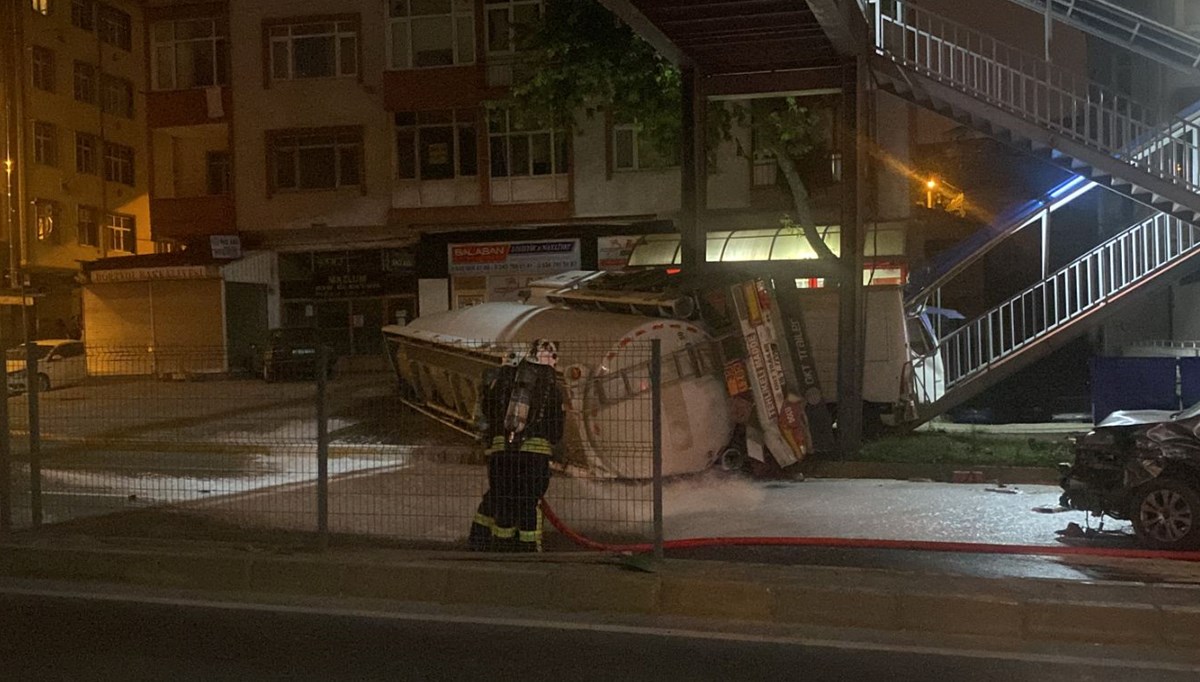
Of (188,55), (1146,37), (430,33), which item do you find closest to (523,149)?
(430,33)

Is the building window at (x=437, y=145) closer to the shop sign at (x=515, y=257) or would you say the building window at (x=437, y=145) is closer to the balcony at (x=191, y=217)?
the shop sign at (x=515, y=257)

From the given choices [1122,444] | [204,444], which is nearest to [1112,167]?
[1122,444]

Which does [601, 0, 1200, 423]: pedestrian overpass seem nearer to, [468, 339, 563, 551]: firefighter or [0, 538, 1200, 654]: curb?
[468, 339, 563, 551]: firefighter

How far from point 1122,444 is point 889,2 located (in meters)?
7.98

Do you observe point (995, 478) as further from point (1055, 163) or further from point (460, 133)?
point (460, 133)

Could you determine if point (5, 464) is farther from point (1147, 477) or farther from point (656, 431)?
point (1147, 477)

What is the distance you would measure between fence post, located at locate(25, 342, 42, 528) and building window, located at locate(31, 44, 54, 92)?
33397 mm

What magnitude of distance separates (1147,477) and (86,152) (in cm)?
4048

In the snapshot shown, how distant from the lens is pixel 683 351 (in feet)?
37.8

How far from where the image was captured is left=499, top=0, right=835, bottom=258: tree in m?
18.1

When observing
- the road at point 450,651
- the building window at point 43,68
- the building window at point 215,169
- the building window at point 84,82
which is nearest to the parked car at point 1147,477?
the road at point 450,651

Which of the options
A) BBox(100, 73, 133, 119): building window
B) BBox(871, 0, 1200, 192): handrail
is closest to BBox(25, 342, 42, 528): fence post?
BBox(871, 0, 1200, 192): handrail

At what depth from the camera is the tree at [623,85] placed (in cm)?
1811

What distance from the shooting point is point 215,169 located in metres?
30.1
